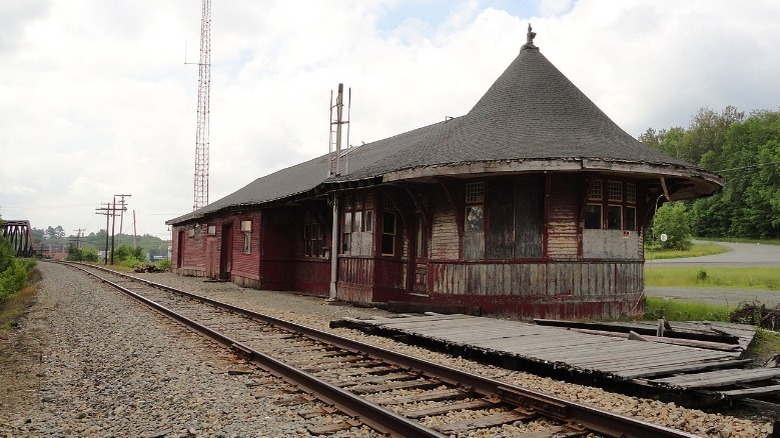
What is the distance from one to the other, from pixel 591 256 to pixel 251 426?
8.83 m

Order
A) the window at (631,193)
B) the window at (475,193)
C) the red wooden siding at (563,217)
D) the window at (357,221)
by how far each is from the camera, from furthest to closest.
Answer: the window at (357,221) < the window at (631,193) < the window at (475,193) < the red wooden siding at (563,217)

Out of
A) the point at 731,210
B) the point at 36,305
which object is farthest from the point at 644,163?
the point at 731,210

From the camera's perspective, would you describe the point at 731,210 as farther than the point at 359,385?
Yes

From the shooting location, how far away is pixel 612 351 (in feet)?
23.6

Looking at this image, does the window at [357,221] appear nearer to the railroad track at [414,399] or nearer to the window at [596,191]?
the window at [596,191]

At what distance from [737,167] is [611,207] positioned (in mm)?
67839

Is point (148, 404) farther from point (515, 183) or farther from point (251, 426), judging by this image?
point (515, 183)

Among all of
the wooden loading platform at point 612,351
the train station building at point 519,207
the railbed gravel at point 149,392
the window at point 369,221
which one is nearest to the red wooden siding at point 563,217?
the train station building at point 519,207

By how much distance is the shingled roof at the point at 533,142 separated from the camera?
10.8m

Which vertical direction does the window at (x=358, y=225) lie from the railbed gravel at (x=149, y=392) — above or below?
above

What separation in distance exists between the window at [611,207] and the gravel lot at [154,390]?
5.33 meters

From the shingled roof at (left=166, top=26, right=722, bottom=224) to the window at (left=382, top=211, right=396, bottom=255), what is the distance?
1.36 meters

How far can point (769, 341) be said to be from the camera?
30.8 feet

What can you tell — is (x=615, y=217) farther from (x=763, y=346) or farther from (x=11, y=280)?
(x=11, y=280)
